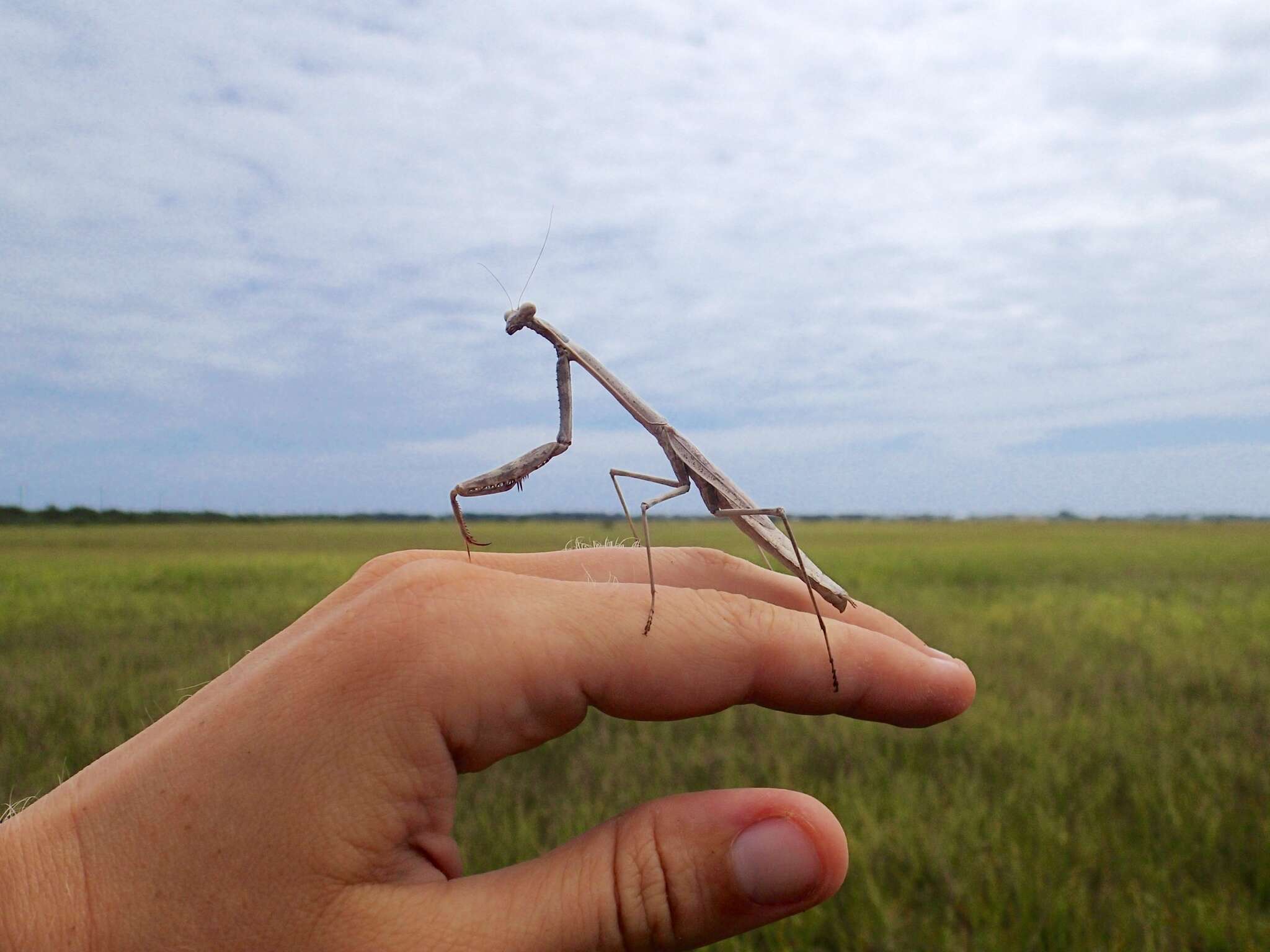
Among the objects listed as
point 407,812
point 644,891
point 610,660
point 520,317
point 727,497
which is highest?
point 520,317

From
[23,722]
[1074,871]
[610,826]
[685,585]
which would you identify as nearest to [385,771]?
[610,826]

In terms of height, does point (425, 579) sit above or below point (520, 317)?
below

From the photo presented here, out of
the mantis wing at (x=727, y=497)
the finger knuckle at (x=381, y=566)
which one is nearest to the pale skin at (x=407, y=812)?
the finger knuckle at (x=381, y=566)

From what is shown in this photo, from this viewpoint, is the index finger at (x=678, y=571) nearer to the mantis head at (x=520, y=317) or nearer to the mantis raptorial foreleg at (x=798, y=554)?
the mantis raptorial foreleg at (x=798, y=554)

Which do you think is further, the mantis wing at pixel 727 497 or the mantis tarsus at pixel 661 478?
the mantis wing at pixel 727 497

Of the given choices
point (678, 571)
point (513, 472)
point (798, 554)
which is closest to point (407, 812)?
point (513, 472)

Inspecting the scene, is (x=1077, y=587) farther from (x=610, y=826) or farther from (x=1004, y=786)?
(x=610, y=826)

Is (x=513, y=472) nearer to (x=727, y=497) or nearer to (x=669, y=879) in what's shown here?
(x=727, y=497)

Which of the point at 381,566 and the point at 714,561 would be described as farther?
the point at 714,561
